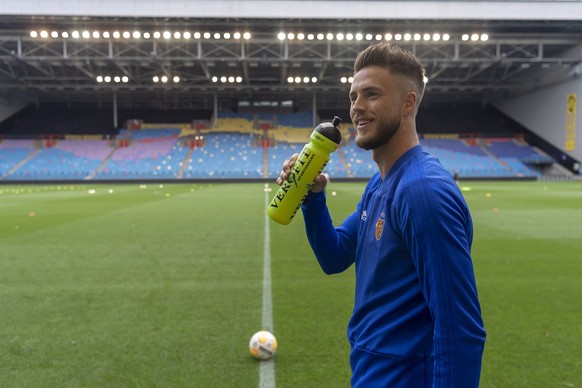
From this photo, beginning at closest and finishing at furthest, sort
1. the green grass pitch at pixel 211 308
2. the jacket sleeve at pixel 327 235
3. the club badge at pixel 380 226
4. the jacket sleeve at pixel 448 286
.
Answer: the jacket sleeve at pixel 448 286 → the club badge at pixel 380 226 → the jacket sleeve at pixel 327 235 → the green grass pitch at pixel 211 308

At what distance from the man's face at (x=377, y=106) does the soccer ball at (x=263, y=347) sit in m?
2.74

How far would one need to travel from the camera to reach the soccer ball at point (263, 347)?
3.96 m

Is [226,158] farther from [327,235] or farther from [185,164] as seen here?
[327,235]

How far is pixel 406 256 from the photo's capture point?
62.6 inches

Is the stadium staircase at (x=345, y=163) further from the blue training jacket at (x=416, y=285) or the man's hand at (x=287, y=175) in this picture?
→ the blue training jacket at (x=416, y=285)

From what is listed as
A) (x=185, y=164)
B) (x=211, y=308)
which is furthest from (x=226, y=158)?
(x=211, y=308)

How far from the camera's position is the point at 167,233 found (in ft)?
36.8

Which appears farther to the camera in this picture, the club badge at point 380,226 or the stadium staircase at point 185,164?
the stadium staircase at point 185,164

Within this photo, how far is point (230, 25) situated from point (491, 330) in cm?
3176

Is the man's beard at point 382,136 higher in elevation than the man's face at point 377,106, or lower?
lower

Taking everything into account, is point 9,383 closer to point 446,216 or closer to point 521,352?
point 446,216

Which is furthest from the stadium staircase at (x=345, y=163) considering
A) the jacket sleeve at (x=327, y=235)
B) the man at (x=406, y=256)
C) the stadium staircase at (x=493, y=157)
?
the man at (x=406, y=256)

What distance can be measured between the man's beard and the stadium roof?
105ft

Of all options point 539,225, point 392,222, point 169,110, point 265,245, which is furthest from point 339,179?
point 392,222
